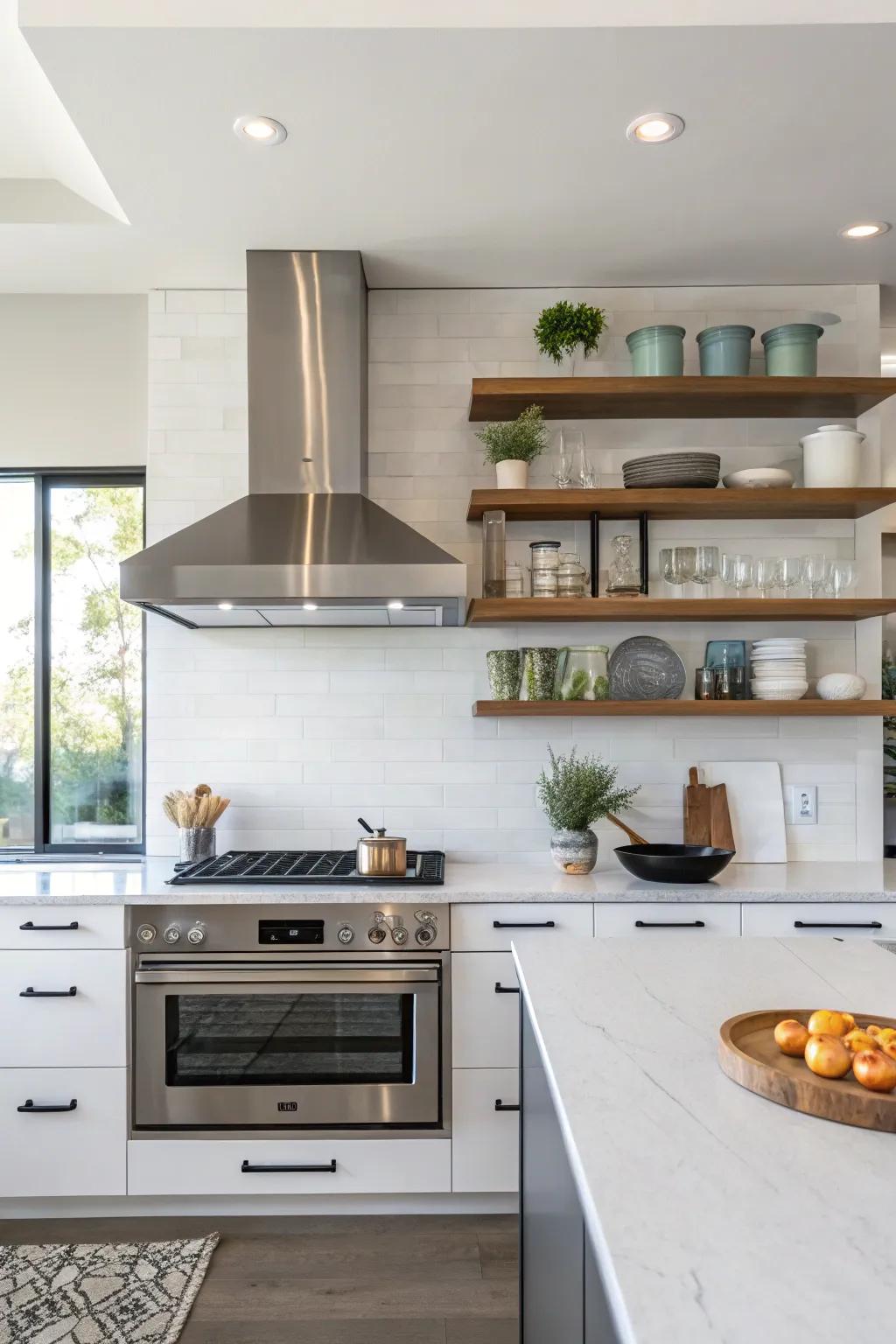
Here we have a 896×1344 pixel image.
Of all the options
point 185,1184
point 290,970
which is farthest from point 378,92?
point 185,1184

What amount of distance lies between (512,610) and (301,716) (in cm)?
86

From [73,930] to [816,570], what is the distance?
8.36ft

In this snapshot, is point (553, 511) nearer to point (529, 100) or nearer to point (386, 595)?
point (386, 595)

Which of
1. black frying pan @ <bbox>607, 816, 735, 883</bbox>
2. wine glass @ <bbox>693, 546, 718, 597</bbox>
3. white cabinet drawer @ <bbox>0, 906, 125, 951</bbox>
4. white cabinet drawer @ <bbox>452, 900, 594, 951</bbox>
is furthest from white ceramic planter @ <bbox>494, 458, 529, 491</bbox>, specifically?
white cabinet drawer @ <bbox>0, 906, 125, 951</bbox>

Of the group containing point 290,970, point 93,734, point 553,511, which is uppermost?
point 553,511

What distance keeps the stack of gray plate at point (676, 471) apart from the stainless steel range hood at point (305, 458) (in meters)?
0.77

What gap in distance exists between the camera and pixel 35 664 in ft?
11.6

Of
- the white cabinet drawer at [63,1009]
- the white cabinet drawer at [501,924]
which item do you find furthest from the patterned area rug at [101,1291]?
the white cabinet drawer at [501,924]

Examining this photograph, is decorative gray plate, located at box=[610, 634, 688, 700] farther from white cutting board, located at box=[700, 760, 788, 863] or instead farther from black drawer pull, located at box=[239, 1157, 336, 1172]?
black drawer pull, located at box=[239, 1157, 336, 1172]

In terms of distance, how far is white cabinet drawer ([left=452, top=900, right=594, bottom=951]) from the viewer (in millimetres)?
2705

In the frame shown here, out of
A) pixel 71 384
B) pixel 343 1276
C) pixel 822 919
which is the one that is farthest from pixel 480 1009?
pixel 71 384

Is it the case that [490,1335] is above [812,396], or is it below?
below

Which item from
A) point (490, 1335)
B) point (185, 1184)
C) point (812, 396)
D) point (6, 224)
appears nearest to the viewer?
point (490, 1335)

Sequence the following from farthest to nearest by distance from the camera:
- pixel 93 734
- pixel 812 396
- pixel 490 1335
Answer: pixel 93 734, pixel 812 396, pixel 490 1335
